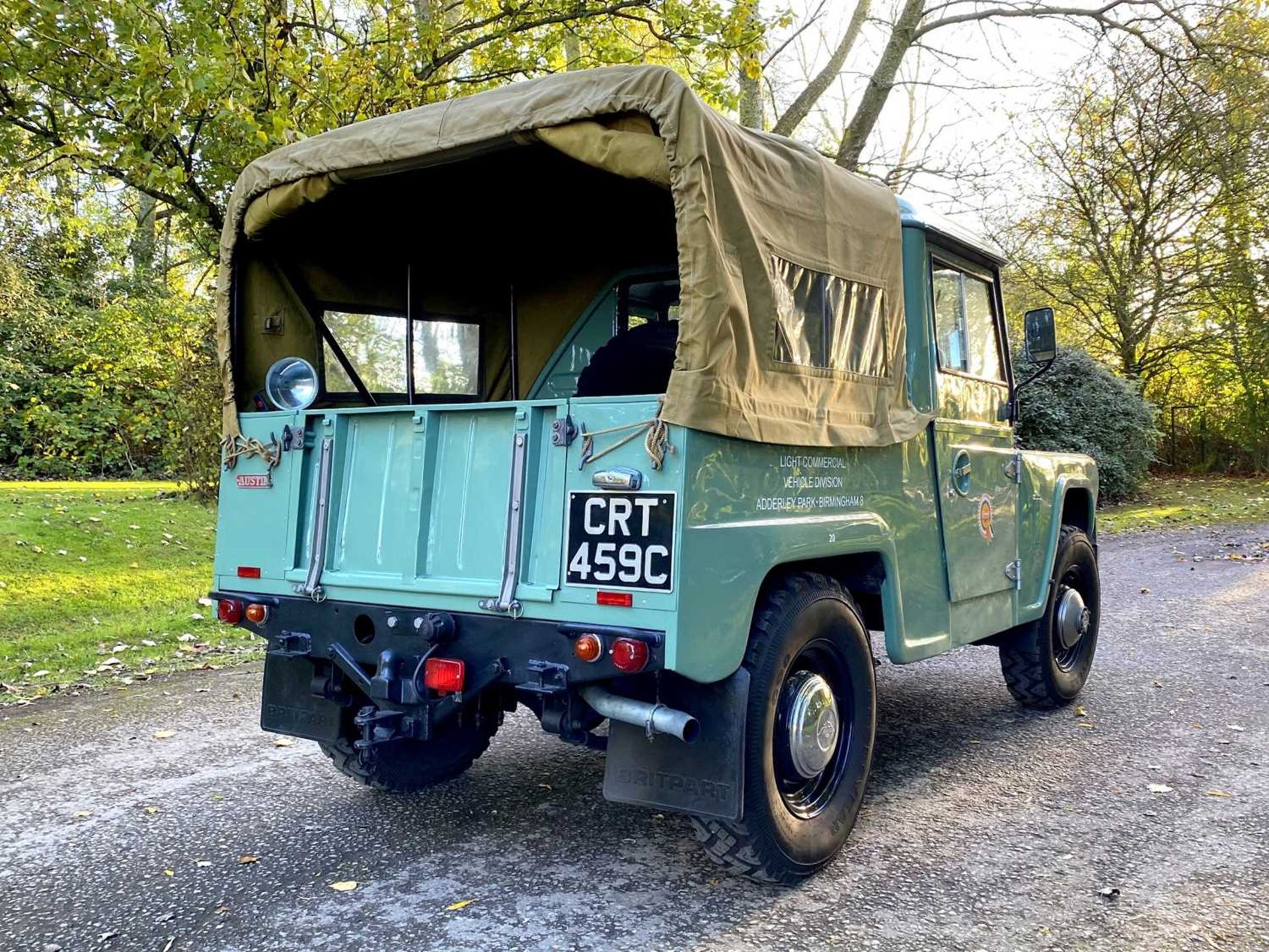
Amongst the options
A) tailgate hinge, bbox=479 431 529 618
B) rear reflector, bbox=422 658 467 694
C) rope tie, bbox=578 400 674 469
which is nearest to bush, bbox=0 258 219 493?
rear reflector, bbox=422 658 467 694

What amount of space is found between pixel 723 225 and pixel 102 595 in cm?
766

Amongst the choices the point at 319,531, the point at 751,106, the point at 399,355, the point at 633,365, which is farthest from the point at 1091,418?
the point at 319,531

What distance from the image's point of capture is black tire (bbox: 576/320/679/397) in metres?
4.41

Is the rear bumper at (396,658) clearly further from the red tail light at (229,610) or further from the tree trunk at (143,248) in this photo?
the tree trunk at (143,248)

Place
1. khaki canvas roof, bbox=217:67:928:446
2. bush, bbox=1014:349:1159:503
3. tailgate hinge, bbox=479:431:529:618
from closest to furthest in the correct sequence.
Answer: khaki canvas roof, bbox=217:67:928:446, tailgate hinge, bbox=479:431:529:618, bush, bbox=1014:349:1159:503

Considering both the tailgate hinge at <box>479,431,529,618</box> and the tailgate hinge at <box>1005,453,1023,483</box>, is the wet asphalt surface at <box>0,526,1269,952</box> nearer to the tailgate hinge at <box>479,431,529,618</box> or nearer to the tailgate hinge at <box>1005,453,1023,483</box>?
the tailgate hinge at <box>479,431,529,618</box>

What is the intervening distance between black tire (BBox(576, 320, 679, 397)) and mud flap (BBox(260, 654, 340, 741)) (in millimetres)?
1626

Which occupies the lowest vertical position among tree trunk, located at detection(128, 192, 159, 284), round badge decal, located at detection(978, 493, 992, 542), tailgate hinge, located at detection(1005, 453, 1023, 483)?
round badge decal, located at detection(978, 493, 992, 542)

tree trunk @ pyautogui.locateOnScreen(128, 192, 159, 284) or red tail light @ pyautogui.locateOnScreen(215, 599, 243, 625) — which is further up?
tree trunk @ pyautogui.locateOnScreen(128, 192, 159, 284)

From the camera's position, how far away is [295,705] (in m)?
4.14

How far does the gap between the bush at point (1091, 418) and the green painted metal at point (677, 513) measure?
11.9 metres

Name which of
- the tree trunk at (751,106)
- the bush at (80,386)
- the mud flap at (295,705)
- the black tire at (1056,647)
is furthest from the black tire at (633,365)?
the bush at (80,386)

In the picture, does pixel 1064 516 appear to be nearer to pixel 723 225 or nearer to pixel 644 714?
pixel 723 225

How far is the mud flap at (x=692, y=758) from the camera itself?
329 cm
